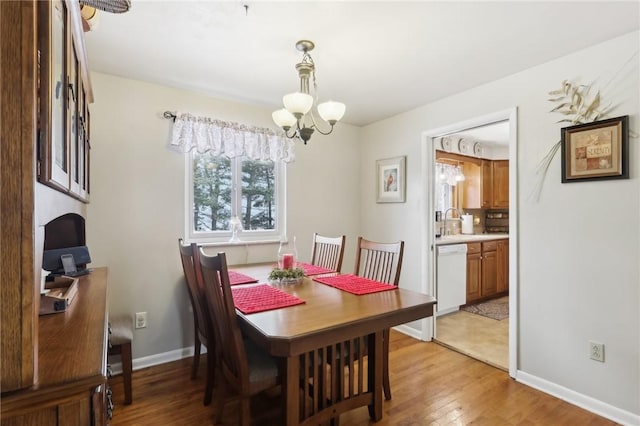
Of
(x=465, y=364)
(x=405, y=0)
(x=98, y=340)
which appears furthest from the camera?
(x=465, y=364)

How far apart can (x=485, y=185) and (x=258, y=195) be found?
3750 mm

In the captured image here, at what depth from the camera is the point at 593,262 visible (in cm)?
205

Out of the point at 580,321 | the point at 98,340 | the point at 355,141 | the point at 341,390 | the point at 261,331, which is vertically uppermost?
the point at 355,141

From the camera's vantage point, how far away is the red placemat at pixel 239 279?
2182 mm

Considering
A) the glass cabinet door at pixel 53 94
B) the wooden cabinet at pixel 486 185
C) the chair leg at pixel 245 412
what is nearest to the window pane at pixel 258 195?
the chair leg at pixel 245 412

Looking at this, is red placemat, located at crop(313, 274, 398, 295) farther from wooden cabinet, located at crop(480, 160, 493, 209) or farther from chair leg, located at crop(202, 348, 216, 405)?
wooden cabinet, located at crop(480, 160, 493, 209)

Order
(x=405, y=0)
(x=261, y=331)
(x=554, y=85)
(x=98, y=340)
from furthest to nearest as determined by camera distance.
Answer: (x=554, y=85) → (x=405, y=0) → (x=261, y=331) → (x=98, y=340)

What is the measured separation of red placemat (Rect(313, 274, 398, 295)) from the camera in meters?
1.96

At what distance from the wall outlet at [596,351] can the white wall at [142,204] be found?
2.68m

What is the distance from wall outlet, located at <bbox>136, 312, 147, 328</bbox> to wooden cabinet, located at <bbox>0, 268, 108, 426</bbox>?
1708 millimetres

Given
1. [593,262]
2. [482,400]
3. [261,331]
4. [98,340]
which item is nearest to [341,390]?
[261,331]

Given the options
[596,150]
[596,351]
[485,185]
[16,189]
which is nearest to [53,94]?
[16,189]

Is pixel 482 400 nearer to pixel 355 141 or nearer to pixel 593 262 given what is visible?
pixel 593 262

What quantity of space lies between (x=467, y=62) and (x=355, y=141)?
176cm
